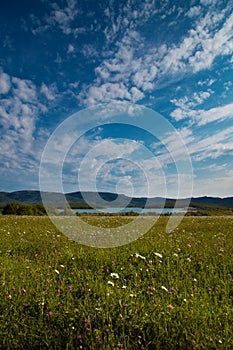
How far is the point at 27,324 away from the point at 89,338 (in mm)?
915

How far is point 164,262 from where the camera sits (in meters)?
6.31

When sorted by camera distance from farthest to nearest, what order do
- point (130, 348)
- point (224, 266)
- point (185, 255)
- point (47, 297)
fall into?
point (185, 255)
point (224, 266)
point (47, 297)
point (130, 348)

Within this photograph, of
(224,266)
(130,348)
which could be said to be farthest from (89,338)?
(224,266)

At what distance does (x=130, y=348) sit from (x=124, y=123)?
10358 mm

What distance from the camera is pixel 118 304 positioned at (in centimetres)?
386

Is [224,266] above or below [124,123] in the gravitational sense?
below

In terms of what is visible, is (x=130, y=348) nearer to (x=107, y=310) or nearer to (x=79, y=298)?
(x=107, y=310)

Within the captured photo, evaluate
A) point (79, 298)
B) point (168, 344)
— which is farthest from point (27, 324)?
point (168, 344)

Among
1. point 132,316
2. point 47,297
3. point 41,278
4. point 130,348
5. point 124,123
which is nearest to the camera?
point 130,348

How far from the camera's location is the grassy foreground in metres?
3.25

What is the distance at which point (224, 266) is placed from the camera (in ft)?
19.5

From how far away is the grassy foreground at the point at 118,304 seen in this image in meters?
3.25

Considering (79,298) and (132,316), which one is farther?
(79,298)

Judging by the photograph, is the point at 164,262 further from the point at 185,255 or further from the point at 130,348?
the point at 130,348
